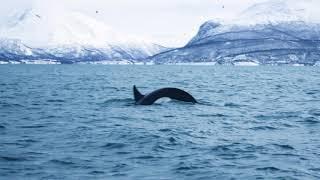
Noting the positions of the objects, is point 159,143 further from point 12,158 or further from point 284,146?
point 12,158

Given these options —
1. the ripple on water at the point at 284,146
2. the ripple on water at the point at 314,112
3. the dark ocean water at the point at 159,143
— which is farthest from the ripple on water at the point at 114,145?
Answer: the ripple on water at the point at 314,112

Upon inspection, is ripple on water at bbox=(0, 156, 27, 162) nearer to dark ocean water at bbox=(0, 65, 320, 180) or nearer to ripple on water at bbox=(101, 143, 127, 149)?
dark ocean water at bbox=(0, 65, 320, 180)

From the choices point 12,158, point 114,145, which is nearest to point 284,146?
point 114,145

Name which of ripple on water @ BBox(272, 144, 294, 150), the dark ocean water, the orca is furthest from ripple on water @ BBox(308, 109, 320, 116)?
ripple on water @ BBox(272, 144, 294, 150)

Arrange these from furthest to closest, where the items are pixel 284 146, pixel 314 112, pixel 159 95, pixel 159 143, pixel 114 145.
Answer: pixel 159 95 < pixel 314 112 < pixel 159 143 < pixel 114 145 < pixel 284 146

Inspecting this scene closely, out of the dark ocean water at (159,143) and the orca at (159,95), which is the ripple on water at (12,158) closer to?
the dark ocean water at (159,143)

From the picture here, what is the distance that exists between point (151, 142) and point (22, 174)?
17.8 ft

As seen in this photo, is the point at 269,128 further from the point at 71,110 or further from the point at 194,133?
the point at 71,110

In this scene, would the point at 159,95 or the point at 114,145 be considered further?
the point at 159,95

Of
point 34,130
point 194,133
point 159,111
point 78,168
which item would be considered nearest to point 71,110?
point 159,111

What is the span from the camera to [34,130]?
64.3 feet

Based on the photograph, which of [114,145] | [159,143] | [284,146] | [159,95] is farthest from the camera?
[159,95]

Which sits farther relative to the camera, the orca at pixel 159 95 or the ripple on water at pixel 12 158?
the orca at pixel 159 95

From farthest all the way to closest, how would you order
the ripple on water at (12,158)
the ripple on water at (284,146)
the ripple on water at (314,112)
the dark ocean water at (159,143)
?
the ripple on water at (314,112)
the ripple on water at (284,146)
the ripple on water at (12,158)
the dark ocean water at (159,143)
